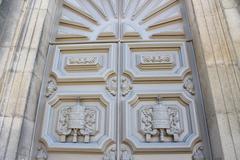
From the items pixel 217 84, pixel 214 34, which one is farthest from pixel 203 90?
pixel 214 34

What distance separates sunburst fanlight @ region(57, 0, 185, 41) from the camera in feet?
11.1

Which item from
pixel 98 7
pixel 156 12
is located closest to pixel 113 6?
pixel 98 7

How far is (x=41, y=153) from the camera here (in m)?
2.65

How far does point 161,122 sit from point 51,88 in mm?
1474

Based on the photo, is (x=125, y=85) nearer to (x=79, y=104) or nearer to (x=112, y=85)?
(x=112, y=85)

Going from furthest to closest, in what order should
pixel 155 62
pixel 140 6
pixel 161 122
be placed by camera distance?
pixel 140 6 → pixel 155 62 → pixel 161 122

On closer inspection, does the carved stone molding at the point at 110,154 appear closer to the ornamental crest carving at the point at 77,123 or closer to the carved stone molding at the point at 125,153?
the carved stone molding at the point at 125,153

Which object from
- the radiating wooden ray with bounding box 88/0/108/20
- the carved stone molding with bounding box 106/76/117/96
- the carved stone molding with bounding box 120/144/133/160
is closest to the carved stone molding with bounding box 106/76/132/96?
the carved stone molding with bounding box 106/76/117/96

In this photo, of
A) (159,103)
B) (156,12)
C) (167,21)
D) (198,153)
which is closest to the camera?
(198,153)

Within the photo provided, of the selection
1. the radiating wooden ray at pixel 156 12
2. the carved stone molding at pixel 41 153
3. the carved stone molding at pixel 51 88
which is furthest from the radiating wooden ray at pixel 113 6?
the carved stone molding at pixel 41 153

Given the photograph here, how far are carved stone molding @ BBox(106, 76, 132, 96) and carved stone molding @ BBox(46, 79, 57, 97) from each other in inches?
27.8

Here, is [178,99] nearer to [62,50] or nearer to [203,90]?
[203,90]

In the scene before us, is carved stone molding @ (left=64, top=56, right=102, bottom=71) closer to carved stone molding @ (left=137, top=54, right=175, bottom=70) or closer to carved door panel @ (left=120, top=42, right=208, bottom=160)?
carved door panel @ (left=120, top=42, right=208, bottom=160)

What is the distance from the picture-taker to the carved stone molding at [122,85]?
2.92 meters
